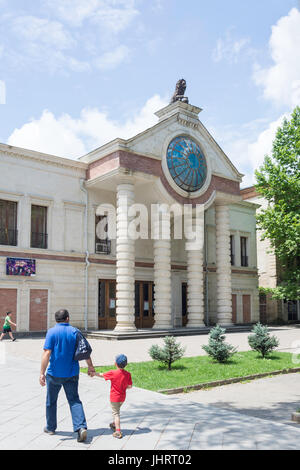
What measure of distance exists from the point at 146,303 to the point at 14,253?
32.5 feet

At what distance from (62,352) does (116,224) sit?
21.4m

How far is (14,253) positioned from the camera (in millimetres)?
23688

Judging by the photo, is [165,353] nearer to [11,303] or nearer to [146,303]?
[11,303]

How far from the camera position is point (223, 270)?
3053cm

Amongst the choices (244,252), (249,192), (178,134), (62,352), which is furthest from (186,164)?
(62,352)

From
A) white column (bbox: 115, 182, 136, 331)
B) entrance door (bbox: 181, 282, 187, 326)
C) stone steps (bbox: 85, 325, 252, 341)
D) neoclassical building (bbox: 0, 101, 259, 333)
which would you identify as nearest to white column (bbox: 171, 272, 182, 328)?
neoclassical building (bbox: 0, 101, 259, 333)

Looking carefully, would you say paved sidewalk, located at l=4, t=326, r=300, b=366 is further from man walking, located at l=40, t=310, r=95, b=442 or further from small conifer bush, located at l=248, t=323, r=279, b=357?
man walking, located at l=40, t=310, r=95, b=442

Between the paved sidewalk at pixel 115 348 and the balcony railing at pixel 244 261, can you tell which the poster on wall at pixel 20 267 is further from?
the balcony railing at pixel 244 261

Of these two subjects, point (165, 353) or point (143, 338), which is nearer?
point (165, 353)

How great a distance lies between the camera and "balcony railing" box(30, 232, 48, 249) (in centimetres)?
2502

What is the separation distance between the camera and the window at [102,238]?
2762 centimetres

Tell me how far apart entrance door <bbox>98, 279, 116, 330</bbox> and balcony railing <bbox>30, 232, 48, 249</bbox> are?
14.1ft

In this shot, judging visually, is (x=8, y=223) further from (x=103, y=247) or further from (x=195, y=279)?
(x=195, y=279)

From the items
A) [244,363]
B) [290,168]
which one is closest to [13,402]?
[244,363]
